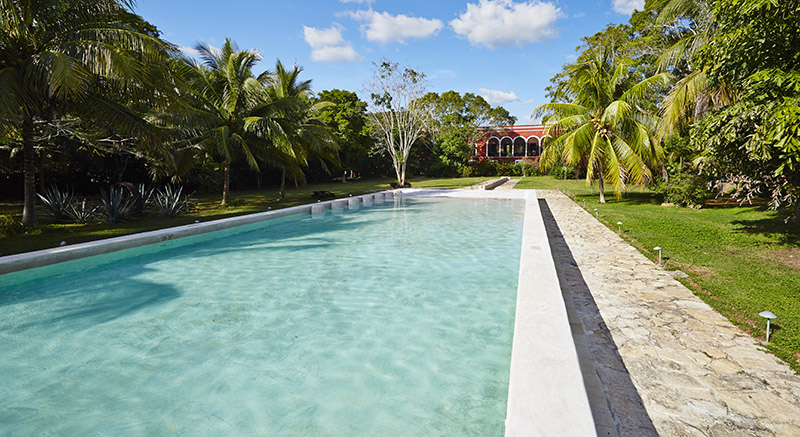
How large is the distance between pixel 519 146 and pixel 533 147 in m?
2.21

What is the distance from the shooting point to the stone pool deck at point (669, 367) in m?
2.12

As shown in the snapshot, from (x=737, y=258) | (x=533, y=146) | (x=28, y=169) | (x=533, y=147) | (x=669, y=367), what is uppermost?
(x=533, y=146)

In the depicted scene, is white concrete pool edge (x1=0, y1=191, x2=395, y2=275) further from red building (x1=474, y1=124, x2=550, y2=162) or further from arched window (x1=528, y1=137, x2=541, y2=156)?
arched window (x1=528, y1=137, x2=541, y2=156)

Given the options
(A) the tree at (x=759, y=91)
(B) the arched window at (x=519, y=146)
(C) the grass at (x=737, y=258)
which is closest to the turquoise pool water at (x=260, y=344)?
(C) the grass at (x=737, y=258)

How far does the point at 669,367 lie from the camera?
8.80 feet

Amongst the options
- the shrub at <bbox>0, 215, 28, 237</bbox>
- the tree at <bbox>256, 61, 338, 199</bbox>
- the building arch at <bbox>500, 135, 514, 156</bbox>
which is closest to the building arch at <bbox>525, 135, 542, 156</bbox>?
the building arch at <bbox>500, 135, 514, 156</bbox>

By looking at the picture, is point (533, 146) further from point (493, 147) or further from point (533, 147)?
point (493, 147)

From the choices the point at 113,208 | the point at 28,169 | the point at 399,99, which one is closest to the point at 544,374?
the point at 113,208

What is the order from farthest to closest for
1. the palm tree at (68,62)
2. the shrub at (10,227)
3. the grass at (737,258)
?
the shrub at (10,227) → the palm tree at (68,62) → the grass at (737,258)

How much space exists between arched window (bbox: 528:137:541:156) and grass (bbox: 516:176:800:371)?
36.2 m

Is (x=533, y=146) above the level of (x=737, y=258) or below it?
above

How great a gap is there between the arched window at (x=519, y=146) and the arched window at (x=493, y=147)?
2.42m

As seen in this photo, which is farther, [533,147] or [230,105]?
[533,147]

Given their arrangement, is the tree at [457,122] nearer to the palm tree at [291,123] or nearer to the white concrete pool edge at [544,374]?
the palm tree at [291,123]
